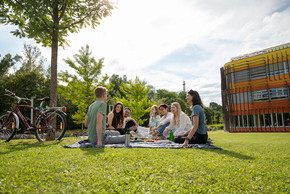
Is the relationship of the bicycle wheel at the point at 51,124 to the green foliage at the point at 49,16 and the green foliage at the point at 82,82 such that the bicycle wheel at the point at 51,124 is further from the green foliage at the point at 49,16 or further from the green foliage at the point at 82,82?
the green foliage at the point at 82,82

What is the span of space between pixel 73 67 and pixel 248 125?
817 inches


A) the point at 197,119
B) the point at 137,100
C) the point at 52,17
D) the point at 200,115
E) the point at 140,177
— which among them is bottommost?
the point at 140,177

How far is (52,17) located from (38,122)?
4.03m

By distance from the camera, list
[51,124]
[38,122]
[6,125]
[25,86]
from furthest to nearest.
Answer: [25,86] < [51,124] < [38,122] < [6,125]

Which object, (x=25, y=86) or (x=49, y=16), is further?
(x=25, y=86)

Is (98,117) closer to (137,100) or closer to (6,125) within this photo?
(6,125)

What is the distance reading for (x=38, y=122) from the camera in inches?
236

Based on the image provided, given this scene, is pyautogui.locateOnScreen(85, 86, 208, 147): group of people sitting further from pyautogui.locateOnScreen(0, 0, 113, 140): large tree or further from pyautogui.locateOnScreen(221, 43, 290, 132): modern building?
pyautogui.locateOnScreen(221, 43, 290, 132): modern building

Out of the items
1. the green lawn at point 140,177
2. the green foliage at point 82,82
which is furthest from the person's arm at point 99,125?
the green foliage at point 82,82

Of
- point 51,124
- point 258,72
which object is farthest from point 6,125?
point 258,72

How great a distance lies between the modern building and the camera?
1980 cm

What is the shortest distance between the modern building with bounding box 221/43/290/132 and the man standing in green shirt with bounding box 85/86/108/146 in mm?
20564

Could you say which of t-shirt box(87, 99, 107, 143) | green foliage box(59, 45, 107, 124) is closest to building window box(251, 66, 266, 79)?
green foliage box(59, 45, 107, 124)

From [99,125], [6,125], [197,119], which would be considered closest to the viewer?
[99,125]
